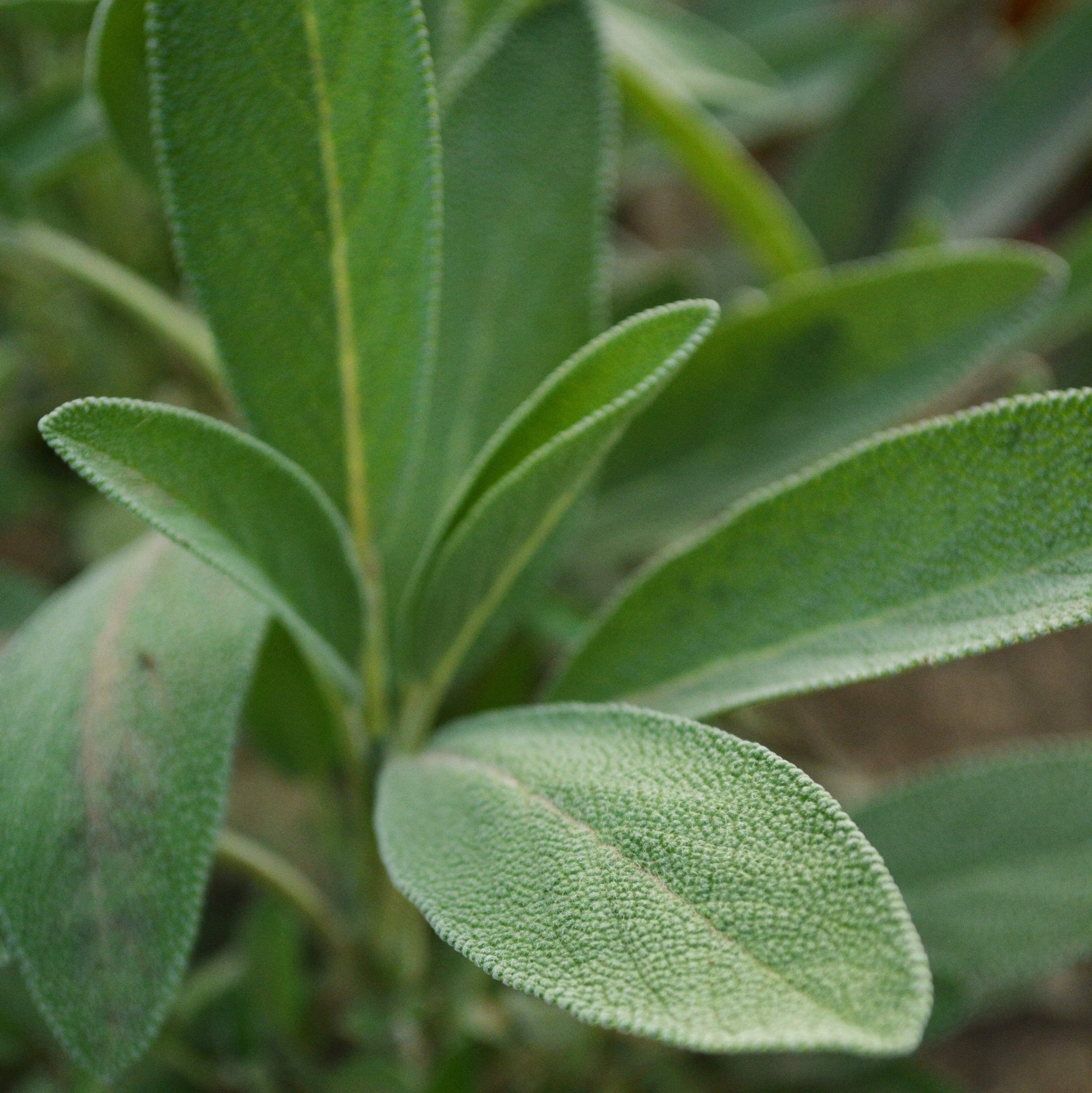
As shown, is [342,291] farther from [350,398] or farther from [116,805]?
[116,805]

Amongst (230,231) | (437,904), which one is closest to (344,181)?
→ (230,231)

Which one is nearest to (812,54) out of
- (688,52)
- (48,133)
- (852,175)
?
(852,175)

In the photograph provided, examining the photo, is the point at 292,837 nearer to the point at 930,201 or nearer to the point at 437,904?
A: the point at 437,904

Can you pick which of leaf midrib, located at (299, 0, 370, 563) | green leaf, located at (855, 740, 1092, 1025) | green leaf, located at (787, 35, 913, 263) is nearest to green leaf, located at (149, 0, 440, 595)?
leaf midrib, located at (299, 0, 370, 563)

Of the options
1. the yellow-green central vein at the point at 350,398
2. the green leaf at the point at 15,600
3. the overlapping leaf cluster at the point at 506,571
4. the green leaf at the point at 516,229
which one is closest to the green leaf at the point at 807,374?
the overlapping leaf cluster at the point at 506,571

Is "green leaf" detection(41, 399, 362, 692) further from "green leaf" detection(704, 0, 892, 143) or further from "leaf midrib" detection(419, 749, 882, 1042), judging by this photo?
"green leaf" detection(704, 0, 892, 143)
